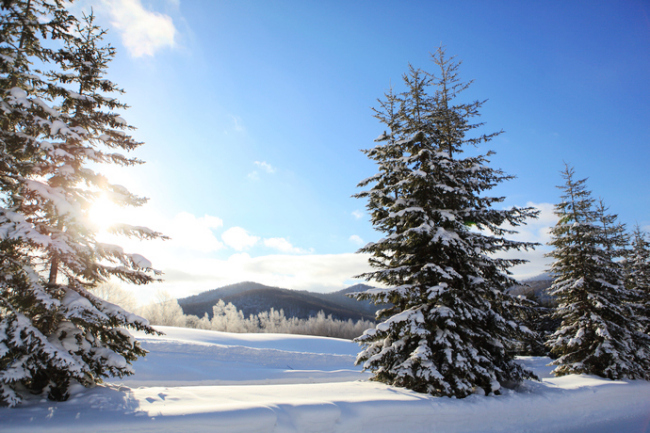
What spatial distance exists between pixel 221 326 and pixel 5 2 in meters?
64.3

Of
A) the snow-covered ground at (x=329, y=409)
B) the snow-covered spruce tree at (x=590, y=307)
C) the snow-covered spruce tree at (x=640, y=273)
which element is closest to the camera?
the snow-covered ground at (x=329, y=409)

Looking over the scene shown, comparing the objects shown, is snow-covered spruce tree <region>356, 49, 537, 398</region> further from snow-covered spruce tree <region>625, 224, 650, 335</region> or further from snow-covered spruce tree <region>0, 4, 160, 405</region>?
snow-covered spruce tree <region>625, 224, 650, 335</region>

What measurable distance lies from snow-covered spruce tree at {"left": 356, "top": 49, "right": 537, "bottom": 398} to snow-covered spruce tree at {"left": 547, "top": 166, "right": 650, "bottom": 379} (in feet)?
27.1

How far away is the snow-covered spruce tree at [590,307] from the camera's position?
51.2ft

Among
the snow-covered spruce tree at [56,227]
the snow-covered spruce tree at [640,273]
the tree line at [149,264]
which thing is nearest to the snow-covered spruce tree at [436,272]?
the tree line at [149,264]

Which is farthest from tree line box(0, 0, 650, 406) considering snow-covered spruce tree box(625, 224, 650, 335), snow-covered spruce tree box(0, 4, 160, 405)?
snow-covered spruce tree box(625, 224, 650, 335)

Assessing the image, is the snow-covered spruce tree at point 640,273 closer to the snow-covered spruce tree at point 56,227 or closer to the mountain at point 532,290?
the mountain at point 532,290

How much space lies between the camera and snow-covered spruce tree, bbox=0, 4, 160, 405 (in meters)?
6.11

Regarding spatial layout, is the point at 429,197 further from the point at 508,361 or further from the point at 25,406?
the point at 25,406

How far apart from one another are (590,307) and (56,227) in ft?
75.6

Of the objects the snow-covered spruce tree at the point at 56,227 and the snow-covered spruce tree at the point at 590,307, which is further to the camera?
the snow-covered spruce tree at the point at 590,307

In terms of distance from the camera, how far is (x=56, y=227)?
735 centimetres

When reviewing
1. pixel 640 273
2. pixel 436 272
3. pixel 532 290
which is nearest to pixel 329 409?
pixel 436 272

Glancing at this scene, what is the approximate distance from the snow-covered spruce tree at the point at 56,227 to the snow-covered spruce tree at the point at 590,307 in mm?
20152
